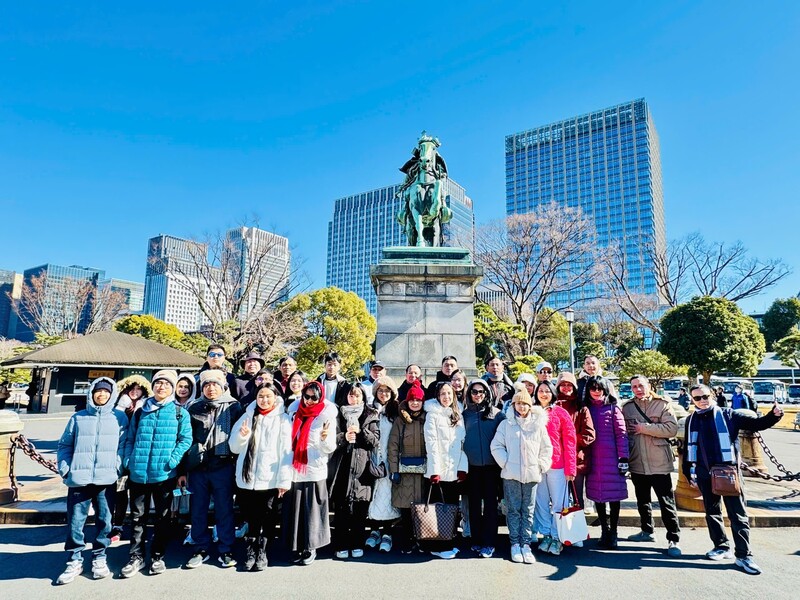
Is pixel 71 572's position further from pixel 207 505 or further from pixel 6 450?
pixel 6 450

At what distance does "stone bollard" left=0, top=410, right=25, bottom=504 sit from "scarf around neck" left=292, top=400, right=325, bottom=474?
424 cm

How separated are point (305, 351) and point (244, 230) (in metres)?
9.01

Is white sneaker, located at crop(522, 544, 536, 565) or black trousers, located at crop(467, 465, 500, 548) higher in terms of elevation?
black trousers, located at crop(467, 465, 500, 548)

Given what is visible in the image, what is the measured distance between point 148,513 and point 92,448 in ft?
2.66

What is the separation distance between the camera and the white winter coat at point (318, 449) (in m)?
4.38

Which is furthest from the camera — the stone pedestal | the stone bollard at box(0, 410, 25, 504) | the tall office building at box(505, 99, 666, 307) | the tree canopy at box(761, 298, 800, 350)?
the tall office building at box(505, 99, 666, 307)

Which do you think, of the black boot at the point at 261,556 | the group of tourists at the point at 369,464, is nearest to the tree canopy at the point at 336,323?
the group of tourists at the point at 369,464

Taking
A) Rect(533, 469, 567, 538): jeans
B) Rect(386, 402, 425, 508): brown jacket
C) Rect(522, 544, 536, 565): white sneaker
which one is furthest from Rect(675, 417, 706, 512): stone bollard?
Rect(386, 402, 425, 508): brown jacket

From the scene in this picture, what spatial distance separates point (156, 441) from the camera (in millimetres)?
4270

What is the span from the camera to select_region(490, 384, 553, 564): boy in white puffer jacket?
4.42m

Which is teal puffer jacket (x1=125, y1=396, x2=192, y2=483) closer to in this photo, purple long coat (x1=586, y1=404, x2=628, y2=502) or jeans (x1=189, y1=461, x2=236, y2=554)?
jeans (x1=189, y1=461, x2=236, y2=554)

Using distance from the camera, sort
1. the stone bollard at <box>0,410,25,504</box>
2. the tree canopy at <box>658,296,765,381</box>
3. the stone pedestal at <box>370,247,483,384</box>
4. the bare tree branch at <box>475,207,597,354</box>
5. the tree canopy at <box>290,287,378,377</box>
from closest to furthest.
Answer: the stone bollard at <box>0,410,25,504</box>
the stone pedestal at <box>370,247,483,384</box>
the tree canopy at <box>658,296,765,381</box>
the bare tree branch at <box>475,207,597,354</box>
the tree canopy at <box>290,287,378,377</box>

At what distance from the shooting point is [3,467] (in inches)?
237

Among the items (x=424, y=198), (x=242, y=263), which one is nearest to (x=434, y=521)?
(x=424, y=198)
